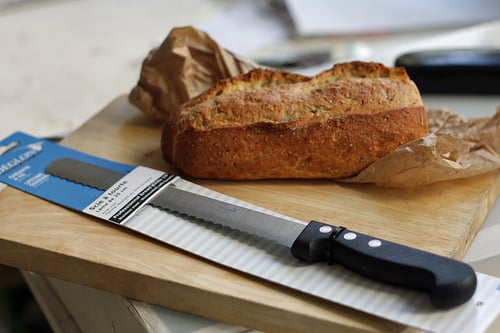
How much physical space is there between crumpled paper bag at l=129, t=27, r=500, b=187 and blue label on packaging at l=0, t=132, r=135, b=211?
0.51ft

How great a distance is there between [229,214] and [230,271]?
0.25ft

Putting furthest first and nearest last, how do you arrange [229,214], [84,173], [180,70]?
[180,70] → [84,173] → [229,214]

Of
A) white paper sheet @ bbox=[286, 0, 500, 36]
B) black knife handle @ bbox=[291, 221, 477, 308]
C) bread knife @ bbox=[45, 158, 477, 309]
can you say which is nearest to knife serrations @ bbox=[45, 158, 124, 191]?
bread knife @ bbox=[45, 158, 477, 309]

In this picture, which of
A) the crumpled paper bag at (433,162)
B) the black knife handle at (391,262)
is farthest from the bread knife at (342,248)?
the crumpled paper bag at (433,162)

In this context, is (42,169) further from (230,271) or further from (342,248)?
(342,248)

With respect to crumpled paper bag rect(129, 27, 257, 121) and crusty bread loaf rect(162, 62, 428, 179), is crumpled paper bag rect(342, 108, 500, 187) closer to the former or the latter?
crusty bread loaf rect(162, 62, 428, 179)

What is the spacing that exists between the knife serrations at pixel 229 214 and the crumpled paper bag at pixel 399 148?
6.8 inches

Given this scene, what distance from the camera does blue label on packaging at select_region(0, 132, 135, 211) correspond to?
0.93 meters

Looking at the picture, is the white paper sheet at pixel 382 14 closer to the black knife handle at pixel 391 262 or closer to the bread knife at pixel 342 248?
the bread knife at pixel 342 248

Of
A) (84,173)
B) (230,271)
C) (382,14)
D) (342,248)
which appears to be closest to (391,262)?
(342,248)

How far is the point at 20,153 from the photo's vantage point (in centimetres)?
104

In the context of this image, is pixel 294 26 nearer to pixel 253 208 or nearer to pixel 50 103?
pixel 50 103

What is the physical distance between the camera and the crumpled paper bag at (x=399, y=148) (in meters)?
0.91

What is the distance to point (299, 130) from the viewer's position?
0.91m
